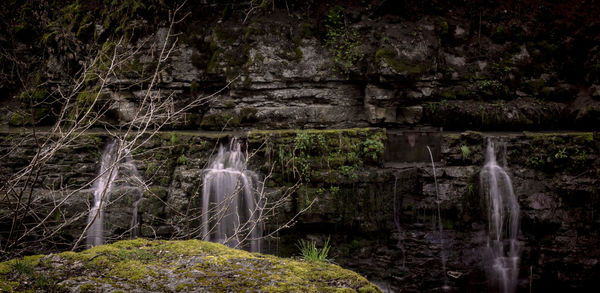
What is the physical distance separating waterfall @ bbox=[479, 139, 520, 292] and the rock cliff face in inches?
7.5

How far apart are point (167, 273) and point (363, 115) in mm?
7447

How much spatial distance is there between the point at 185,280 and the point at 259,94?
723cm

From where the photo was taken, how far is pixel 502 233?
23.0ft

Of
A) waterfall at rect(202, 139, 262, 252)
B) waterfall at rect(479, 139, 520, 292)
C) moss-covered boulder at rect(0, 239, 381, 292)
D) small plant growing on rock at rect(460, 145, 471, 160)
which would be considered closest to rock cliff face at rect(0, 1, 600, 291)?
small plant growing on rock at rect(460, 145, 471, 160)

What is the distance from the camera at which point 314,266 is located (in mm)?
2225

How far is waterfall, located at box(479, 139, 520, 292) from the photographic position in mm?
6926

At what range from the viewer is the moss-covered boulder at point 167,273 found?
5.76 feet

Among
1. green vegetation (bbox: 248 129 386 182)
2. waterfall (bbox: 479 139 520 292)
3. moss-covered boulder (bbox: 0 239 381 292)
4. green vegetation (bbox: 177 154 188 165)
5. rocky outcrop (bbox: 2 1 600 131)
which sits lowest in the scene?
waterfall (bbox: 479 139 520 292)

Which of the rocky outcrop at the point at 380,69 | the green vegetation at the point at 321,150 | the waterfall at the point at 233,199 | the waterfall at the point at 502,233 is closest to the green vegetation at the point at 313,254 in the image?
the waterfall at the point at 233,199

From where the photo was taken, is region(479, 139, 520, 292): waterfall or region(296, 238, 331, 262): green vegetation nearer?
region(296, 238, 331, 262): green vegetation

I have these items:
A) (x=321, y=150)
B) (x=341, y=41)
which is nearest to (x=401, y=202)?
(x=321, y=150)

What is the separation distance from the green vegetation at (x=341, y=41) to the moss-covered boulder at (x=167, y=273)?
7.10m

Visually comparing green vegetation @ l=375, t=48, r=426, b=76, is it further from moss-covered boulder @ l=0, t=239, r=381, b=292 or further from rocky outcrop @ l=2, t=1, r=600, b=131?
moss-covered boulder @ l=0, t=239, r=381, b=292

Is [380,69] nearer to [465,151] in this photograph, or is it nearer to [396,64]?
[396,64]
